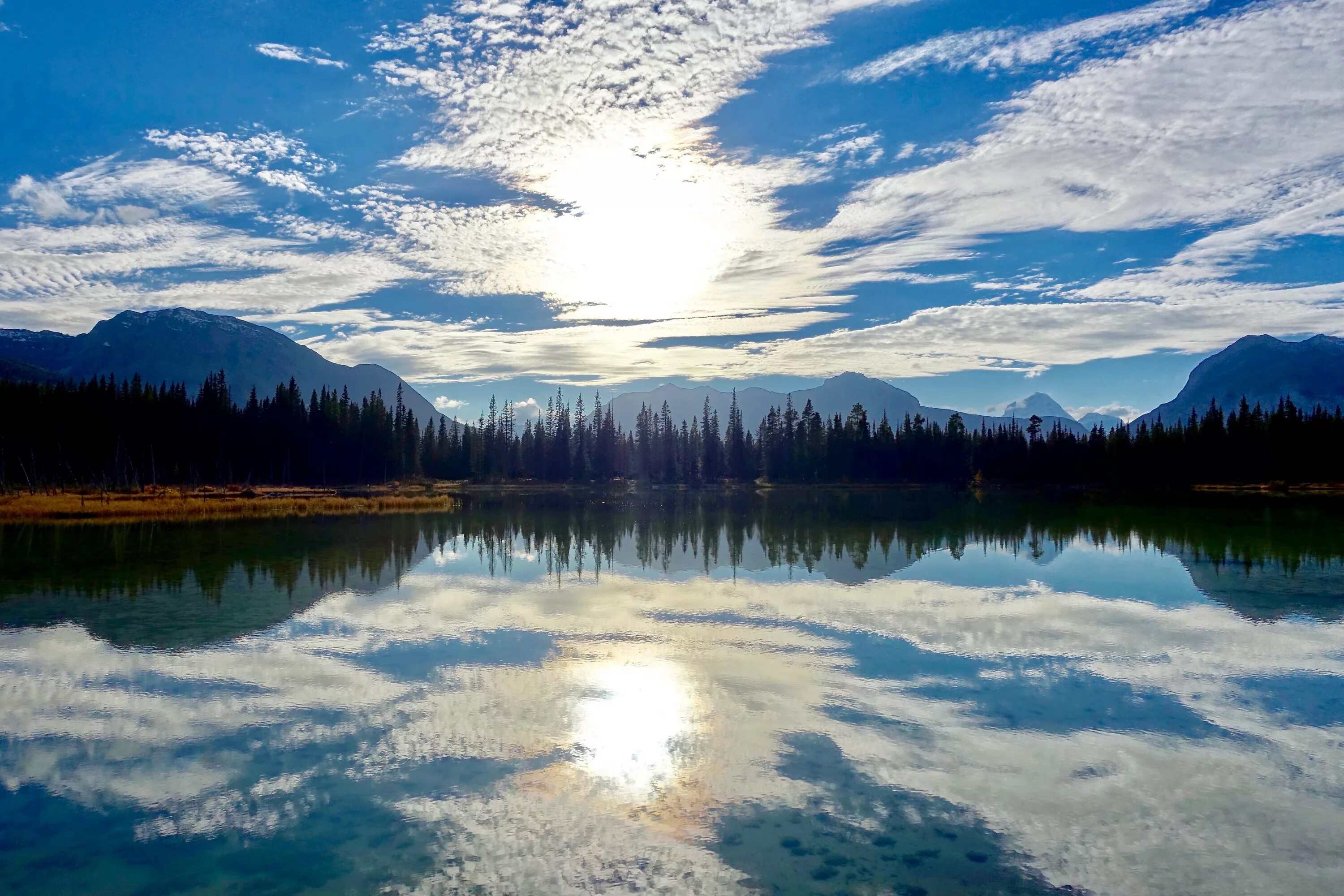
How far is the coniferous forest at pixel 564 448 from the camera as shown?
335 ft

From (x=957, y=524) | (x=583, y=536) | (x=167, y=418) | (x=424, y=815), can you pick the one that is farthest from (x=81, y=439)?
(x=424, y=815)

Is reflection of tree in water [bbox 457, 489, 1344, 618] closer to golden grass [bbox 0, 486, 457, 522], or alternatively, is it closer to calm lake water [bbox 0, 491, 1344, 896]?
calm lake water [bbox 0, 491, 1344, 896]

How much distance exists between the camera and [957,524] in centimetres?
5972

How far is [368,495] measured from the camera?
10250cm

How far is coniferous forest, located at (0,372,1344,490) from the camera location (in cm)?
10225

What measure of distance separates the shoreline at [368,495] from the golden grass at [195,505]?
13cm

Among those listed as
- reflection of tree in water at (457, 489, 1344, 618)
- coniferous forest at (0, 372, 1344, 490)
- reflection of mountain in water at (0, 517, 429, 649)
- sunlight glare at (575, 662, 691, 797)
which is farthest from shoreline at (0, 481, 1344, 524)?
sunlight glare at (575, 662, 691, 797)

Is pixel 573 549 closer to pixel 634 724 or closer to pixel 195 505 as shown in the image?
pixel 634 724

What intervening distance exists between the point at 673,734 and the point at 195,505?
70.9 metres

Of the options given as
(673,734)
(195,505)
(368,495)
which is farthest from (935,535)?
(368,495)

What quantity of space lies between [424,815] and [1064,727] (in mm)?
11362

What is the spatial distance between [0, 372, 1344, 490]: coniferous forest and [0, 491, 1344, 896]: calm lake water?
85.1 metres

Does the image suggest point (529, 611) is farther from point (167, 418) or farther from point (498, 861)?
point (167, 418)

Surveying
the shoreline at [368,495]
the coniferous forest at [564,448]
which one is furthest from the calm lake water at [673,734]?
the coniferous forest at [564,448]
